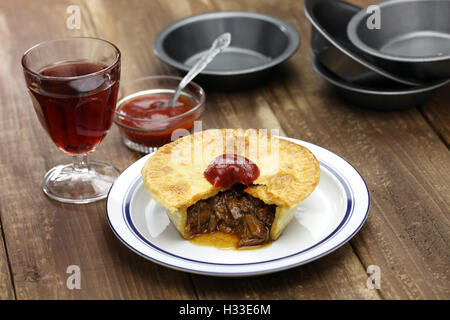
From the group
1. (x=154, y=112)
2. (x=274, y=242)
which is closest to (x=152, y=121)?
(x=154, y=112)

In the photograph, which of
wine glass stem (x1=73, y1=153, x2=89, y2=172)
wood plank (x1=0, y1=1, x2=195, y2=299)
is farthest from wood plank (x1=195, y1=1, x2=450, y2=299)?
wine glass stem (x1=73, y1=153, x2=89, y2=172)

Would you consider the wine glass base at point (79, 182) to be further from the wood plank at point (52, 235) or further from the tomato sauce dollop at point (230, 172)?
the tomato sauce dollop at point (230, 172)

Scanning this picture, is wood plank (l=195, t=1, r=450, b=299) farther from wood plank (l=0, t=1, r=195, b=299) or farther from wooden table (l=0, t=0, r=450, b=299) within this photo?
wood plank (l=0, t=1, r=195, b=299)

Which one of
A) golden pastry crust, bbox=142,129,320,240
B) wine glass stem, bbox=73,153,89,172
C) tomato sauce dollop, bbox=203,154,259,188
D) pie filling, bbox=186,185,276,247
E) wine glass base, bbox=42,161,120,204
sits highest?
tomato sauce dollop, bbox=203,154,259,188

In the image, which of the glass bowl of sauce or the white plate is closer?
the white plate

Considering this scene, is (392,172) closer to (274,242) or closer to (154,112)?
(274,242)

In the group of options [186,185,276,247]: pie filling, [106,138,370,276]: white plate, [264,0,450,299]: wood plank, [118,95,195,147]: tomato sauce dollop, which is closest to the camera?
[106,138,370,276]: white plate
